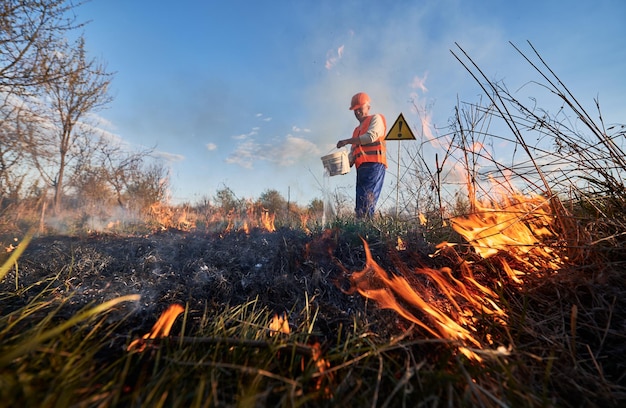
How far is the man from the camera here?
5945 mm

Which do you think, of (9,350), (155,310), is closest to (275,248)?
(155,310)

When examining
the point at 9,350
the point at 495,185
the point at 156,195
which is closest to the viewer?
the point at 9,350

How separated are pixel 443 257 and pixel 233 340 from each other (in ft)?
5.37

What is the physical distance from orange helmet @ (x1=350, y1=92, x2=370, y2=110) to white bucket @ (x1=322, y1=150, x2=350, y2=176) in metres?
1.51

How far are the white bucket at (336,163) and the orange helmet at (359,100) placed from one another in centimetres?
151

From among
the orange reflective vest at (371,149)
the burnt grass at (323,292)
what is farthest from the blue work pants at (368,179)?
the burnt grass at (323,292)

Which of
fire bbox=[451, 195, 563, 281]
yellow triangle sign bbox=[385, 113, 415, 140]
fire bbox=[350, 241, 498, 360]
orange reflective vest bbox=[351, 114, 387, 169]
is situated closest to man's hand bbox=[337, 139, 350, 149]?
orange reflective vest bbox=[351, 114, 387, 169]

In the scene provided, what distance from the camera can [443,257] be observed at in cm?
221

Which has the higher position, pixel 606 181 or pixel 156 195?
pixel 156 195

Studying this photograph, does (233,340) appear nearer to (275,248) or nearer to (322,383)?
(322,383)

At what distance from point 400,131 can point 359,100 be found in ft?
4.10

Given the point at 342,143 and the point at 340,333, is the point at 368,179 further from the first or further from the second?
the point at 340,333

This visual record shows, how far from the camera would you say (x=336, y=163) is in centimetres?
573

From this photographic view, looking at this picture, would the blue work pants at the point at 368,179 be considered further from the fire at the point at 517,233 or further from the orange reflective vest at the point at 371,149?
the fire at the point at 517,233
